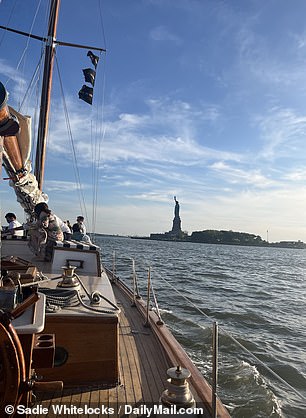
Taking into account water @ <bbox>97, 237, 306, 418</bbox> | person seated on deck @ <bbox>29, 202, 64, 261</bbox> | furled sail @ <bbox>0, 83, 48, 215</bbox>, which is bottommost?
water @ <bbox>97, 237, 306, 418</bbox>

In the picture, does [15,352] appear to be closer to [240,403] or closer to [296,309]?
[240,403]

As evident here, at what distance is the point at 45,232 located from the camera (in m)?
5.68

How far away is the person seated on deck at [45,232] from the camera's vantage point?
18.6 ft

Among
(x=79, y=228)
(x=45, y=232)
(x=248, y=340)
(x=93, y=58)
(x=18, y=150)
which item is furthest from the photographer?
(x=93, y=58)

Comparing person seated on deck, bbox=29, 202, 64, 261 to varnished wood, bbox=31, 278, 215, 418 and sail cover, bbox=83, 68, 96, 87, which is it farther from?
sail cover, bbox=83, 68, 96, 87

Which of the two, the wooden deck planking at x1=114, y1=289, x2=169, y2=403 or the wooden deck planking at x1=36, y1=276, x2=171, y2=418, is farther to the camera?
the wooden deck planking at x1=114, y1=289, x2=169, y2=403

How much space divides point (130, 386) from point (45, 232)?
3.22 meters

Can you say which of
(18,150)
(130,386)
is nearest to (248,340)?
(130,386)

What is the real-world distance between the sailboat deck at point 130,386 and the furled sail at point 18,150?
7.53ft

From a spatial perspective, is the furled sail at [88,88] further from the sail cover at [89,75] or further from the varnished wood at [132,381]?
the varnished wood at [132,381]

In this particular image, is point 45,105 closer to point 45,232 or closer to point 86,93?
point 86,93

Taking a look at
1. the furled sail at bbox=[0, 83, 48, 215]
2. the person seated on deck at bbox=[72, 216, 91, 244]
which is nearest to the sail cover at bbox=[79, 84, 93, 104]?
the person seated on deck at bbox=[72, 216, 91, 244]

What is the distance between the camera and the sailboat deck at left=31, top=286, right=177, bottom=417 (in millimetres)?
2889

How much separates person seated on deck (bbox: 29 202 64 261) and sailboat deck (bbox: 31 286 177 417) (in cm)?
209
